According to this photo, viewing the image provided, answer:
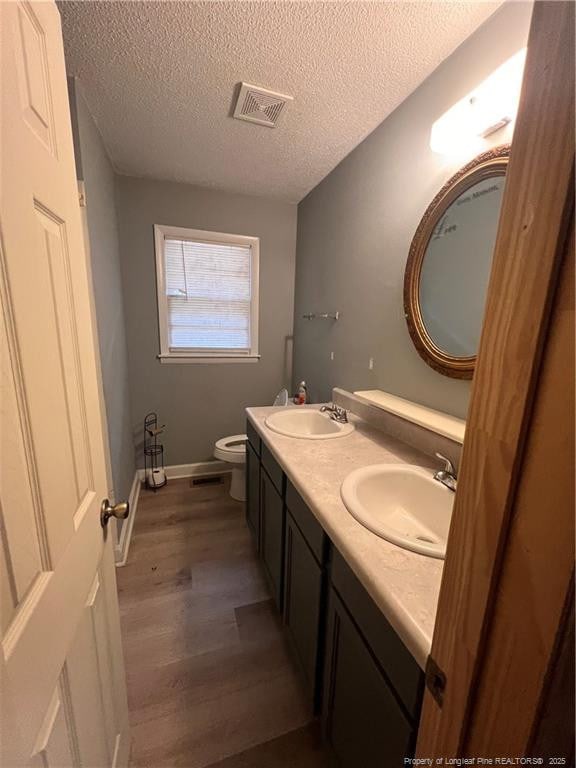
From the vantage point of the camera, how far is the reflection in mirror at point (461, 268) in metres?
1.08

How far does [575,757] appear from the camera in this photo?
0.31 metres

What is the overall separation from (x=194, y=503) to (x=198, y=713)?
141 centimetres

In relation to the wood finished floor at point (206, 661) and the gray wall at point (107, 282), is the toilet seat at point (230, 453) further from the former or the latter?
the gray wall at point (107, 282)

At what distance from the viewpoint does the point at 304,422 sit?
190cm

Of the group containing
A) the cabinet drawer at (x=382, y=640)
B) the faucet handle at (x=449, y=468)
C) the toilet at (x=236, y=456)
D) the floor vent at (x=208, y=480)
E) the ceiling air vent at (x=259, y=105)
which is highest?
the ceiling air vent at (x=259, y=105)

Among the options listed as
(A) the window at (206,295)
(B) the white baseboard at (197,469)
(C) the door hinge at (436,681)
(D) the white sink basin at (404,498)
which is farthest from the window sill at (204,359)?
(C) the door hinge at (436,681)

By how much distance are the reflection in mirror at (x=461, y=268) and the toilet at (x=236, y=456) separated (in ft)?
4.83

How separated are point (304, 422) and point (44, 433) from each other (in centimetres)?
148

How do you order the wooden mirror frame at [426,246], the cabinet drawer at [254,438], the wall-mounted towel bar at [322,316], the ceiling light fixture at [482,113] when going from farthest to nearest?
the wall-mounted towel bar at [322,316] < the cabinet drawer at [254,438] < the wooden mirror frame at [426,246] < the ceiling light fixture at [482,113]

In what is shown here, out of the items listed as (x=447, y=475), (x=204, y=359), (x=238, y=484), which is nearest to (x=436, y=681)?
(x=447, y=475)

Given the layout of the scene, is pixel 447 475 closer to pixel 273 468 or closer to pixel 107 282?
pixel 273 468

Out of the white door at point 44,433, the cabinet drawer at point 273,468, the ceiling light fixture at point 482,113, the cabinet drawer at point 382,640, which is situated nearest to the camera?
the white door at point 44,433

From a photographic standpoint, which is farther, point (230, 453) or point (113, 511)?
point (230, 453)

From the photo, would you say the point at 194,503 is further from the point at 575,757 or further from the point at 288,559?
the point at 575,757
